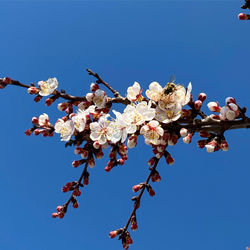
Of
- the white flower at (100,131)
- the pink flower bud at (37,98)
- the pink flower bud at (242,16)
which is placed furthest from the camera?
the pink flower bud at (37,98)

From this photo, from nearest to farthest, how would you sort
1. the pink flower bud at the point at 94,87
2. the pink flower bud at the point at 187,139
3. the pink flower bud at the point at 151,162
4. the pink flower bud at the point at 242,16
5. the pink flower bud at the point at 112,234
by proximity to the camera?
the pink flower bud at the point at 187,139
the pink flower bud at the point at 242,16
the pink flower bud at the point at 151,162
the pink flower bud at the point at 112,234
the pink flower bud at the point at 94,87

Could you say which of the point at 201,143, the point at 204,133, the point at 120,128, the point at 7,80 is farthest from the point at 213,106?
the point at 7,80

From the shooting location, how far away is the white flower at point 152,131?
10.3 feet

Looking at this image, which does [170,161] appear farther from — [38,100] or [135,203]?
[38,100]

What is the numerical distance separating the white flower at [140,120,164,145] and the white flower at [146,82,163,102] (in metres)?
0.42

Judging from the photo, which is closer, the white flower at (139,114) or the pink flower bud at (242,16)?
the white flower at (139,114)

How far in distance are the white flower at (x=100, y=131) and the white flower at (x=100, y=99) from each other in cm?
27

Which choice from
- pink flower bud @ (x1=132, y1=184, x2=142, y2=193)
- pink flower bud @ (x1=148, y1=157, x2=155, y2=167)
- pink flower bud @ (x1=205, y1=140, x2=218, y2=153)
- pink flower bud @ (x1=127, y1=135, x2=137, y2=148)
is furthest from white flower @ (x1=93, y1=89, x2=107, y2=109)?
pink flower bud @ (x1=205, y1=140, x2=218, y2=153)

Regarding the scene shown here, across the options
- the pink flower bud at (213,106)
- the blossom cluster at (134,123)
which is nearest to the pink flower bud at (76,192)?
the blossom cluster at (134,123)

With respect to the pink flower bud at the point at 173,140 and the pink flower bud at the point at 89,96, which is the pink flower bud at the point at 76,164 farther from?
the pink flower bud at the point at 173,140

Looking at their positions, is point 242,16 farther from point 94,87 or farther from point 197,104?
point 94,87

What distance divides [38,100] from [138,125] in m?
1.92

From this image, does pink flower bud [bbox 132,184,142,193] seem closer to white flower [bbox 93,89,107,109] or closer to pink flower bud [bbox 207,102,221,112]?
white flower [bbox 93,89,107,109]

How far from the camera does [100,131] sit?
3.60 metres
